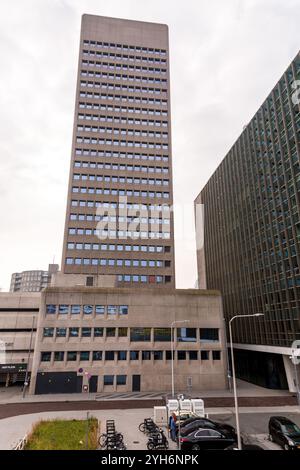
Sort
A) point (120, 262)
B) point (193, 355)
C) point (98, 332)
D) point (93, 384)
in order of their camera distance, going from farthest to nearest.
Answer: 1. point (120, 262)
2. point (193, 355)
3. point (98, 332)
4. point (93, 384)

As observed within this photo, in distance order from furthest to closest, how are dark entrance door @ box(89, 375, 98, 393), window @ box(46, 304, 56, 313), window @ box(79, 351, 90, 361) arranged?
1. window @ box(46, 304, 56, 313)
2. window @ box(79, 351, 90, 361)
3. dark entrance door @ box(89, 375, 98, 393)

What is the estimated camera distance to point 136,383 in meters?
46.3

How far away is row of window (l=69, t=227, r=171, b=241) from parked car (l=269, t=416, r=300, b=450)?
5009 cm

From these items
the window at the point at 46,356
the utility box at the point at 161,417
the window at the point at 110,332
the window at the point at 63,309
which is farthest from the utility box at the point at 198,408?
the window at the point at 63,309

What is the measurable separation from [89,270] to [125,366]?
25093 mm

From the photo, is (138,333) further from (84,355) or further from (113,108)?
(113,108)

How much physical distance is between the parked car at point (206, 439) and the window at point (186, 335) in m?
27.3

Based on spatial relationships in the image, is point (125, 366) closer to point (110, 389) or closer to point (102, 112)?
point (110, 389)

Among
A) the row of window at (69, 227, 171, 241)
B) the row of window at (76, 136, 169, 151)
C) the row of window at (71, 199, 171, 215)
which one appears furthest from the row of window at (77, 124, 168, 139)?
the row of window at (69, 227, 171, 241)

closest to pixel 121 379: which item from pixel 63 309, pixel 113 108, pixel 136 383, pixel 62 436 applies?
pixel 136 383

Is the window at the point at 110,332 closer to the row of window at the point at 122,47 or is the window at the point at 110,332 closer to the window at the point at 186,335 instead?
the window at the point at 186,335

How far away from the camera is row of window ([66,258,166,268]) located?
6625cm

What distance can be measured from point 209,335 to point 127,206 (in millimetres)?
35880

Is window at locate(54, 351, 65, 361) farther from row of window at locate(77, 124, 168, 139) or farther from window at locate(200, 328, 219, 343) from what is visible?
row of window at locate(77, 124, 168, 139)
